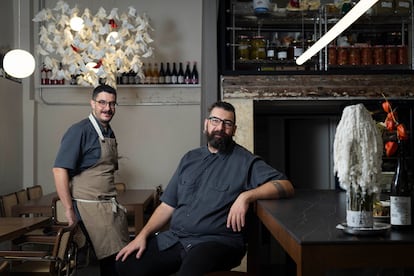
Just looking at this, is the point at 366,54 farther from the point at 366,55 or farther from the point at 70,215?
the point at 70,215

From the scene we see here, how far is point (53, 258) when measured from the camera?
2924 millimetres

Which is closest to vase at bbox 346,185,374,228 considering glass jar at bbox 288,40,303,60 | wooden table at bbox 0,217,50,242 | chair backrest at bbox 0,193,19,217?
wooden table at bbox 0,217,50,242

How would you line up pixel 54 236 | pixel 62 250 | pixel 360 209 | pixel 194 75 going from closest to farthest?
pixel 360 209, pixel 62 250, pixel 54 236, pixel 194 75

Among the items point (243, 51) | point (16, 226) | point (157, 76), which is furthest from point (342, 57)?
point (16, 226)

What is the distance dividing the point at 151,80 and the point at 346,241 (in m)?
5.78

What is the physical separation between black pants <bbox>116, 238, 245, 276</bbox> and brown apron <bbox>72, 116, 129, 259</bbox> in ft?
3.36

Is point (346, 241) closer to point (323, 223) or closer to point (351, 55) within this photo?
point (323, 223)

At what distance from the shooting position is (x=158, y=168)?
7.31 metres

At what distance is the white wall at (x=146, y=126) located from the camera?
728 cm

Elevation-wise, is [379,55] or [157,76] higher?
[379,55]

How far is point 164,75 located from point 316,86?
232 cm

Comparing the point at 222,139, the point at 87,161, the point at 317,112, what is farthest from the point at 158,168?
the point at 222,139

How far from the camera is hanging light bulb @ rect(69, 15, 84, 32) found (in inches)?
235

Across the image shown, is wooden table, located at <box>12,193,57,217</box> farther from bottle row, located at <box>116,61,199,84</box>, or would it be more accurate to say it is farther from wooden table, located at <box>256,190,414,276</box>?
wooden table, located at <box>256,190,414,276</box>
